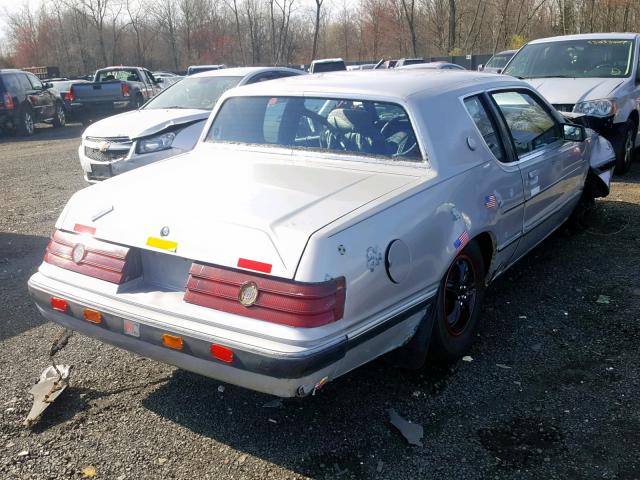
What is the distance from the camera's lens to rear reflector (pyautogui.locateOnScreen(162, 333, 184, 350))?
2717 mm

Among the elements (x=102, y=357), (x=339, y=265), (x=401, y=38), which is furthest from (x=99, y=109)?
(x=401, y=38)

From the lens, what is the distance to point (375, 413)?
317 cm

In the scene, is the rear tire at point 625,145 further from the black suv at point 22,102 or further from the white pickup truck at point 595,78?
the black suv at point 22,102

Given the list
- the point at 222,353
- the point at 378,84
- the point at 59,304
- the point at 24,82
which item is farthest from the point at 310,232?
the point at 24,82

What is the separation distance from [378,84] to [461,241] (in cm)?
121

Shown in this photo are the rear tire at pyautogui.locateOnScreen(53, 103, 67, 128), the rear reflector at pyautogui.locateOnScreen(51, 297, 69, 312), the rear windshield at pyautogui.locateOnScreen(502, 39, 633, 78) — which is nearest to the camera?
the rear reflector at pyautogui.locateOnScreen(51, 297, 69, 312)

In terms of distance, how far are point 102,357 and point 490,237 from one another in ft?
8.08

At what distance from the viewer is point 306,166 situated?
3.62 metres

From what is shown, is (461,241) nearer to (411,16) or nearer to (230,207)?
Result: (230,207)

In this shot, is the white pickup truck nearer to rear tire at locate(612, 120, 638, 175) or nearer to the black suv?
rear tire at locate(612, 120, 638, 175)

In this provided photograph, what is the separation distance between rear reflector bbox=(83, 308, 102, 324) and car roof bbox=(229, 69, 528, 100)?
1.92 meters

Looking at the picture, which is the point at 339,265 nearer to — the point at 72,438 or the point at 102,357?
the point at 72,438

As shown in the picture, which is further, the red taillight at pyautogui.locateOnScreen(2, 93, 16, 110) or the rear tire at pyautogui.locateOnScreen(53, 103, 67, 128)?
the rear tire at pyautogui.locateOnScreen(53, 103, 67, 128)

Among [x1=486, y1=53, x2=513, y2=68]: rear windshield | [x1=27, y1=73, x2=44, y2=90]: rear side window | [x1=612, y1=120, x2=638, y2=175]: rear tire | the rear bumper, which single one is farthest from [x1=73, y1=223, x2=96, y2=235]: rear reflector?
[x1=27, y1=73, x2=44, y2=90]: rear side window
